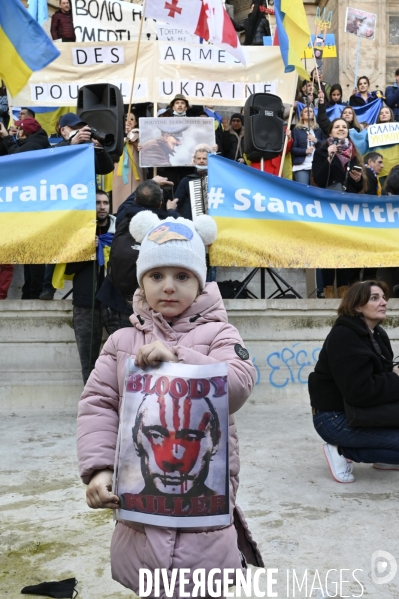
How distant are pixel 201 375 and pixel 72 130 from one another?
5.95 meters

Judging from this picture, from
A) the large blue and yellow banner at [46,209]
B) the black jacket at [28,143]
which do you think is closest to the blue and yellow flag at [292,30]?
the black jacket at [28,143]

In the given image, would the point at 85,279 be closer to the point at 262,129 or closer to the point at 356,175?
the point at 262,129

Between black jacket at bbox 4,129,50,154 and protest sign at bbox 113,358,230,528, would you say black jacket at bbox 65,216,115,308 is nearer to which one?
black jacket at bbox 4,129,50,154

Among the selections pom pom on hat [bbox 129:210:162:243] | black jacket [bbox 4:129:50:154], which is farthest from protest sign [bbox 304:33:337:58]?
pom pom on hat [bbox 129:210:162:243]

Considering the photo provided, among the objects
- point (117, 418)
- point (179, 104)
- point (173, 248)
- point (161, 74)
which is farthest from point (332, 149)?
point (117, 418)

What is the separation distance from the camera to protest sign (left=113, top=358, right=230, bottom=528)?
2266 mm

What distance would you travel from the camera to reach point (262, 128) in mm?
8609

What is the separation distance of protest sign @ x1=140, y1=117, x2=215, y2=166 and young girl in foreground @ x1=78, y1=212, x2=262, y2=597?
6.42 metres

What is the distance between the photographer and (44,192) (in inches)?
277

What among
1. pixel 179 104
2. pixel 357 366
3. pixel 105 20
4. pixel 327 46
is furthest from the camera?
pixel 327 46

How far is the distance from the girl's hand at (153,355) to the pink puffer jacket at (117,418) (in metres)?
0.05

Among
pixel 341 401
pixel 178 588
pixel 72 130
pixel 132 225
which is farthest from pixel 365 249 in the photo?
pixel 178 588

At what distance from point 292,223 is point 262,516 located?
3.65m

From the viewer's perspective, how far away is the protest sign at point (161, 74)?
416 inches
